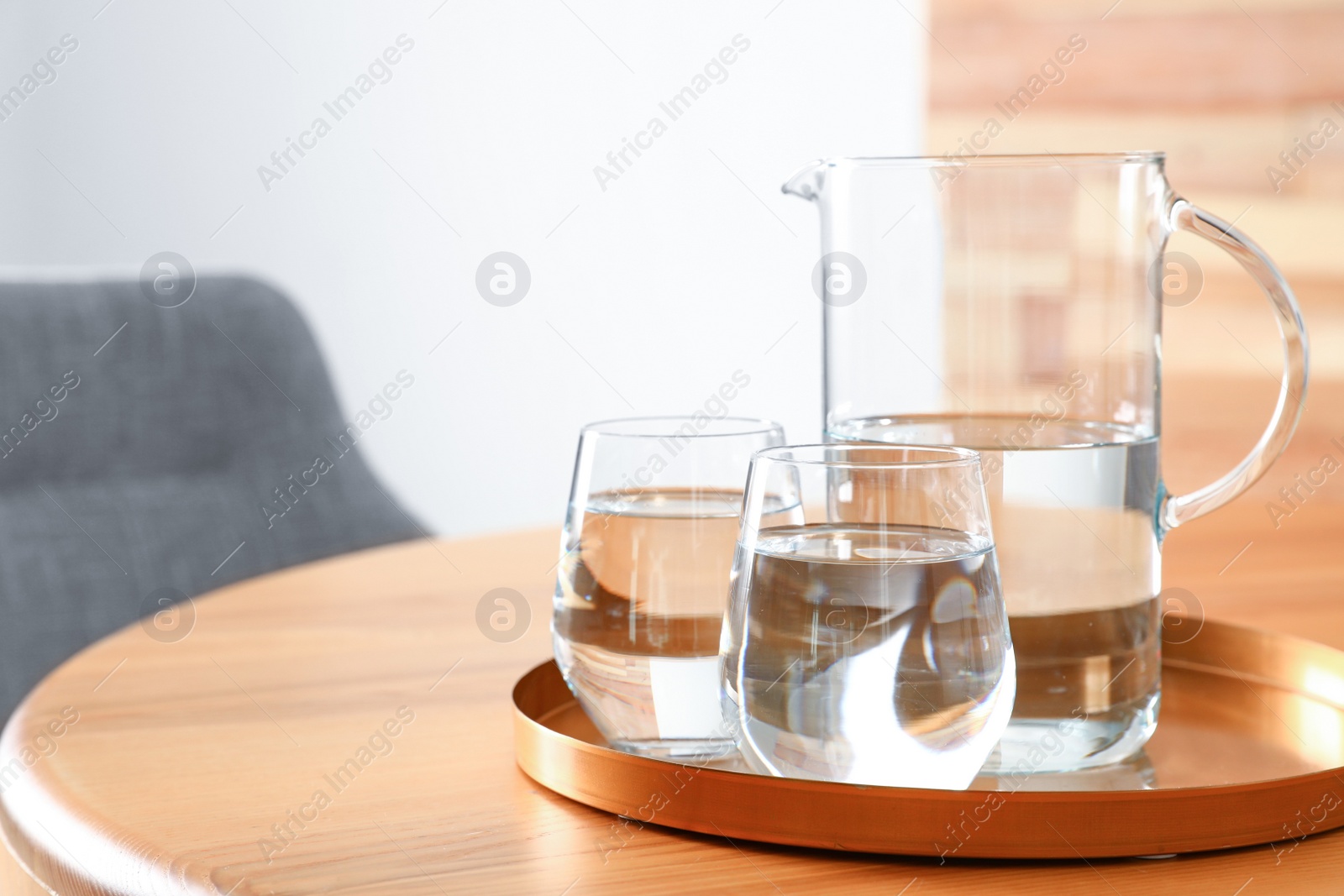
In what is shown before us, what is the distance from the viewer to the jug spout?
533mm

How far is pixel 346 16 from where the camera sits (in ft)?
8.64

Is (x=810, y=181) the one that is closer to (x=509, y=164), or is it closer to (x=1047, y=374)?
(x=1047, y=374)

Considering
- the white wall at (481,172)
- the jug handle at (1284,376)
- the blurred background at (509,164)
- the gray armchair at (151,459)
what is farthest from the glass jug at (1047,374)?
the white wall at (481,172)

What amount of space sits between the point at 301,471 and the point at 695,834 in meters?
1.08

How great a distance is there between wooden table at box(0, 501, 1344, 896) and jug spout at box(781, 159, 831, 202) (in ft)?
0.84

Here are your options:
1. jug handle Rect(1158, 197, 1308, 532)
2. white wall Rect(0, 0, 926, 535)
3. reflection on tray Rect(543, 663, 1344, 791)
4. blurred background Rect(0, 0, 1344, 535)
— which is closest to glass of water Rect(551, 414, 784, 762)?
reflection on tray Rect(543, 663, 1344, 791)

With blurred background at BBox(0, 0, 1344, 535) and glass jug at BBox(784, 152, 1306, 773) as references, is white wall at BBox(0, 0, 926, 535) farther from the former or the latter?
glass jug at BBox(784, 152, 1306, 773)

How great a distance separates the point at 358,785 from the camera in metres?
0.49

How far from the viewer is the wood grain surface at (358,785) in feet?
1.32

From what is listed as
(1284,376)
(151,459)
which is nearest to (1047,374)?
(1284,376)

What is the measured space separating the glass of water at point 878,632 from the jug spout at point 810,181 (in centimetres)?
15

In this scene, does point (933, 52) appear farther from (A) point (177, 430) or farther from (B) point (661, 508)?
(B) point (661, 508)

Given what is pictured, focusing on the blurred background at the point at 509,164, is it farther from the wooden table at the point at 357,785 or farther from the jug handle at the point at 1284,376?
the jug handle at the point at 1284,376

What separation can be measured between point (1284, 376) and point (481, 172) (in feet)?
7.59
